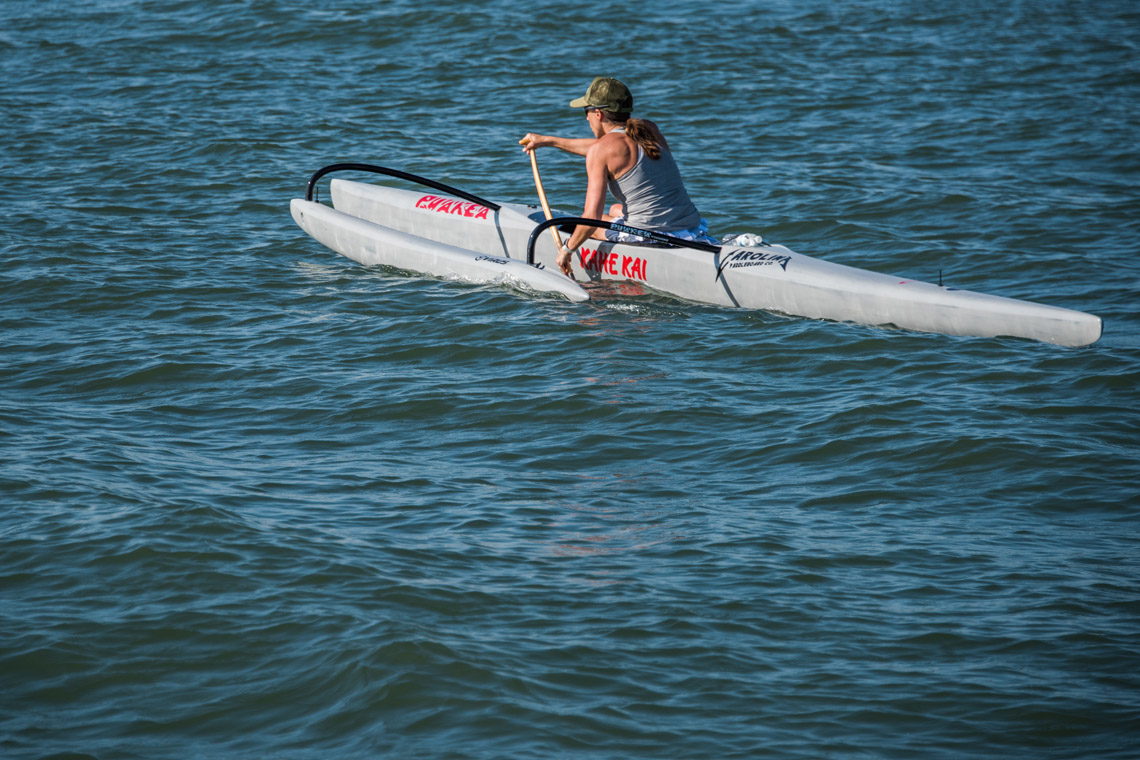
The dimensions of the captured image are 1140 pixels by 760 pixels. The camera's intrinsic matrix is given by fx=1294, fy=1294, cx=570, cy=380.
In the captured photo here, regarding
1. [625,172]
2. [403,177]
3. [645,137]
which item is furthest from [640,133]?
[403,177]

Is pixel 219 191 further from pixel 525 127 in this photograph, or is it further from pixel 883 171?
pixel 883 171

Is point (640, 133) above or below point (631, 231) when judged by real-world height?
above

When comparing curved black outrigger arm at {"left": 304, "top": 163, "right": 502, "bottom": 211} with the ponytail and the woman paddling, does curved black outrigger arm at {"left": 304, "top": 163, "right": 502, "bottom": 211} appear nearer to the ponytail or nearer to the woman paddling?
the woman paddling

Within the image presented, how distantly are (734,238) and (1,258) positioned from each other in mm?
4757

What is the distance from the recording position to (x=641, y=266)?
315 inches

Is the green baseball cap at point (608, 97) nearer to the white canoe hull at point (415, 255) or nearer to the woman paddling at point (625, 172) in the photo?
the woman paddling at point (625, 172)

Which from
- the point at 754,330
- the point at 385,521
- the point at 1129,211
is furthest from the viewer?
the point at 1129,211

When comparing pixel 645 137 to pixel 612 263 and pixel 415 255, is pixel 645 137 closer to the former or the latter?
pixel 612 263

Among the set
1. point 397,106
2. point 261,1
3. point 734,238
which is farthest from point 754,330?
point 261,1

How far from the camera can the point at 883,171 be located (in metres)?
10.8

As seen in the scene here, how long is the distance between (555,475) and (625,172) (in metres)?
2.76

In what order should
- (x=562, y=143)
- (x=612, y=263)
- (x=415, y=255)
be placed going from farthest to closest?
(x=415, y=255) → (x=612, y=263) → (x=562, y=143)

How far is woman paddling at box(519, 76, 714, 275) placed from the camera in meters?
7.66

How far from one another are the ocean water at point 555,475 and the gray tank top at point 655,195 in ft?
1.67
